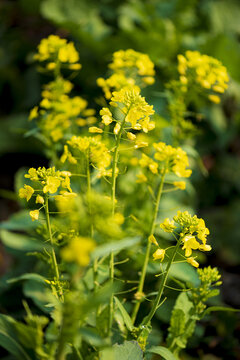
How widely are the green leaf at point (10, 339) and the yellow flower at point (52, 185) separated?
17.7 inches

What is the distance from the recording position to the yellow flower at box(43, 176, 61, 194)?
916mm

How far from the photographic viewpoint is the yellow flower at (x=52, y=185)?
92 centimetres

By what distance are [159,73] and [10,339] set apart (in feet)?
6.60

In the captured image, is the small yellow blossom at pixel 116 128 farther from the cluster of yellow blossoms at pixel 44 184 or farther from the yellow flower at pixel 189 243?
the yellow flower at pixel 189 243

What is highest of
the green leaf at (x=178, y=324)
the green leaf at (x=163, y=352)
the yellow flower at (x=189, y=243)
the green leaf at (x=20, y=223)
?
the yellow flower at (x=189, y=243)

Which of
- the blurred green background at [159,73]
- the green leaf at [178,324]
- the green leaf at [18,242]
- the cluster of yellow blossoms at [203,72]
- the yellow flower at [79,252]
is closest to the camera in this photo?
the yellow flower at [79,252]

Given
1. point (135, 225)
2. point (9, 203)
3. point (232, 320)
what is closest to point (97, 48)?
point (9, 203)

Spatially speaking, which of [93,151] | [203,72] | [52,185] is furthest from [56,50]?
[52,185]

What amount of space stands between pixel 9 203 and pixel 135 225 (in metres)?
1.58

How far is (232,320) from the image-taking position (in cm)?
174

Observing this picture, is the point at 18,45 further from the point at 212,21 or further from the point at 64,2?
the point at 212,21

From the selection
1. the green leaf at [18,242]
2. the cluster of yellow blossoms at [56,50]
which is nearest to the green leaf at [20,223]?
the green leaf at [18,242]

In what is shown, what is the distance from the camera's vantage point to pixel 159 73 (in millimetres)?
2623

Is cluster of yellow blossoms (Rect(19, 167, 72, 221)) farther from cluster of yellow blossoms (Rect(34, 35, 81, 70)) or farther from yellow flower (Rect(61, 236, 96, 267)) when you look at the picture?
cluster of yellow blossoms (Rect(34, 35, 81, 70))
